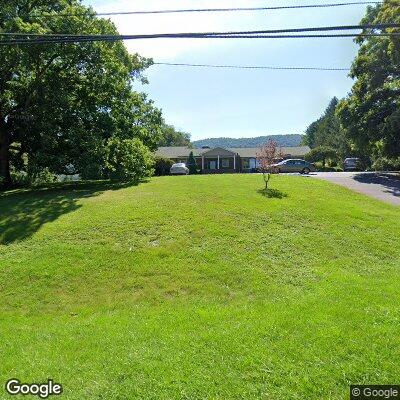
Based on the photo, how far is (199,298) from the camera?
6.87 metres

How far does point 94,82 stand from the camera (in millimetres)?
18422

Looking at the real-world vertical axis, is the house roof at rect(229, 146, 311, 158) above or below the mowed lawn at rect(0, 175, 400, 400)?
above

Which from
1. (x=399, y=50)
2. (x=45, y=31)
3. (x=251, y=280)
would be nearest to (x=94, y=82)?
(x=45, y=31)

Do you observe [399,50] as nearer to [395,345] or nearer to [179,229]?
[179,229]

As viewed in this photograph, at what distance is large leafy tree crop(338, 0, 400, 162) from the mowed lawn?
1771 centimetres

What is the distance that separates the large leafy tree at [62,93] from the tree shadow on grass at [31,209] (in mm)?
2289

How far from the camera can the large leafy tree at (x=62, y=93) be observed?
16.4 m

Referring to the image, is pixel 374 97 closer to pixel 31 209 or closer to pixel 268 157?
pixel 268 157

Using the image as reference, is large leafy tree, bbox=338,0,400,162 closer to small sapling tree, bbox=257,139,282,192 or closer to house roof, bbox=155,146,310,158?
small sapling tree, bbox=257,139,282,192

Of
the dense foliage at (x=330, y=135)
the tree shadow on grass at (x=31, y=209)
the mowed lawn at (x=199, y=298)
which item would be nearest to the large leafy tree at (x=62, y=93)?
the tree shadow on grass at (x=31, y=209)

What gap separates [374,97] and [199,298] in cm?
2851

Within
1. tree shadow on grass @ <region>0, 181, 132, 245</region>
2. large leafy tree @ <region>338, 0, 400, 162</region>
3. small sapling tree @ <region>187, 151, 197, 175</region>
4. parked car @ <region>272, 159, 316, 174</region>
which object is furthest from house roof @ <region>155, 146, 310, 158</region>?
tree shadow on grass @ <region>0, 181, 132, 245</region>

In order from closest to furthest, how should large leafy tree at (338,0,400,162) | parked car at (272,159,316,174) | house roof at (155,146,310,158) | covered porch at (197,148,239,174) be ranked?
large leafy tree at (338,0,400,162), parked car at (272,159,316,174), covered porch at (197,148,239,174), house roof at (155,146,310,158)

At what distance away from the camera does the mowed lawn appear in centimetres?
436
